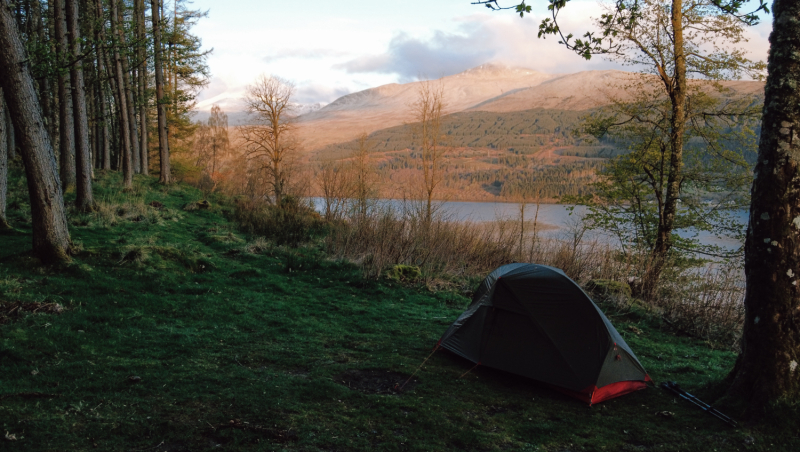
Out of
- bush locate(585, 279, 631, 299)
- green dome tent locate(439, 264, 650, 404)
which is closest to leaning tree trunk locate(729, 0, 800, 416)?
green dome tent locate(439, 264, 650, 404)

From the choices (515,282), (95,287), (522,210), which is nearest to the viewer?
(515,282)

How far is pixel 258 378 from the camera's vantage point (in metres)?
5.46

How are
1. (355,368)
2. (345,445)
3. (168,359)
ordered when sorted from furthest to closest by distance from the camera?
1. (355,368)
2. (168,359)
3. (345,445)

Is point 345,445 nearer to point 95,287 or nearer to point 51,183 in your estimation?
point 95,287

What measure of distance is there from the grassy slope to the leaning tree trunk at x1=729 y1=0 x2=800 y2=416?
515 mm

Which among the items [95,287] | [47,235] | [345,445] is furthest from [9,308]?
[345,445]

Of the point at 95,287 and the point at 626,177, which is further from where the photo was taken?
the point at 626,177

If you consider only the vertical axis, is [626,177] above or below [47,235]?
above

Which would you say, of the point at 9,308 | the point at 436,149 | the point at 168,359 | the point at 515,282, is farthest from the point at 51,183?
the point at 436,149

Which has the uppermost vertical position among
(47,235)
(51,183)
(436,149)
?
(436,149)

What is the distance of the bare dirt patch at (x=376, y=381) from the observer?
5645mm

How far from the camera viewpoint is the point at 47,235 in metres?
7.91

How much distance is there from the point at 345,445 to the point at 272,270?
8.31 meters

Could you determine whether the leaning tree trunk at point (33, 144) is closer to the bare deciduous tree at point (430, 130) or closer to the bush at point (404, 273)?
the bush at point (404, 273)
